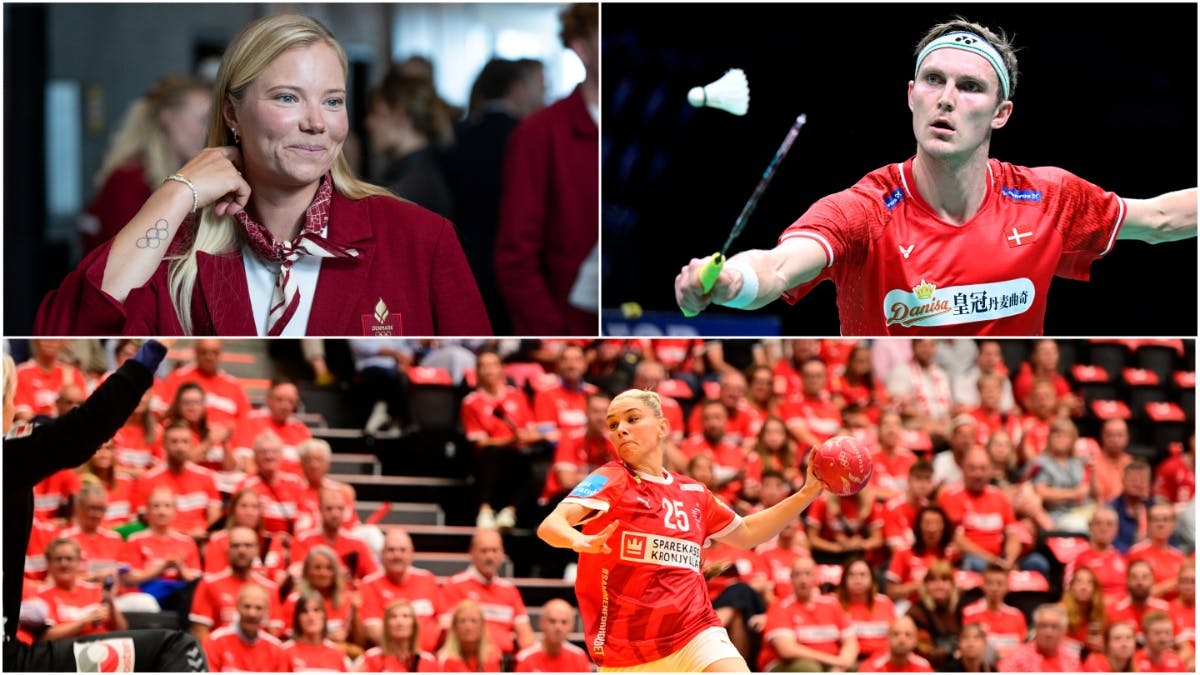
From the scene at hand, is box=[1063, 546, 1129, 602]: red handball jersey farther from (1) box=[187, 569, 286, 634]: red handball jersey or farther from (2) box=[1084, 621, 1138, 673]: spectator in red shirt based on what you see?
(1) box=[187, 569, 286, 634]: red handball jersey

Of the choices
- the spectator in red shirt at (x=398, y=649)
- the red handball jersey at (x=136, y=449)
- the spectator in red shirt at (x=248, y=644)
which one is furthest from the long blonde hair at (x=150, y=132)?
the spectator in red shirt at (x=398, y=649)

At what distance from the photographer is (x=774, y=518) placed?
7469 millimetres

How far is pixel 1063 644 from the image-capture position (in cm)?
1072

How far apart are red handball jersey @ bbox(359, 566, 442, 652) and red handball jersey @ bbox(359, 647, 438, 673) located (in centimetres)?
9

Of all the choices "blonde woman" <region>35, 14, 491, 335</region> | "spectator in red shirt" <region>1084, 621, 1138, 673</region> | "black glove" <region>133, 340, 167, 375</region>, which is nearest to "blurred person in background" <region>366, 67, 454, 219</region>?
"blonde woman" <region>35, 14, 491, 335</region>

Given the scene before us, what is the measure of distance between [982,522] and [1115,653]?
1.11 m

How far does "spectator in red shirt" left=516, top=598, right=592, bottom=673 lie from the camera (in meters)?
10.0

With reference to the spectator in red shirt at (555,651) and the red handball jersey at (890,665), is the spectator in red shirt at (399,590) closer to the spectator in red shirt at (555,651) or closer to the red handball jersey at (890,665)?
the spectator in red shirt at (555,651)

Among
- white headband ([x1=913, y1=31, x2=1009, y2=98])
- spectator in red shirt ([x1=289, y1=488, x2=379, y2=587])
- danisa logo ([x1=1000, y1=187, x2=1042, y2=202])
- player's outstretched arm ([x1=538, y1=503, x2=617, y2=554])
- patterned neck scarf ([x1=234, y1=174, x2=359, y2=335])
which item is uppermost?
white headband ([x1=913, y1=31, x2=1009, y2=98])

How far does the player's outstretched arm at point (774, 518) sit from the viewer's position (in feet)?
24.2

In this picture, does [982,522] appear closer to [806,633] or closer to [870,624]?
[870,624]

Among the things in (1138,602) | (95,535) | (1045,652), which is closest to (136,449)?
(95,535)

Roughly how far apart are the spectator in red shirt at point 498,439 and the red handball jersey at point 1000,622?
2709 mm

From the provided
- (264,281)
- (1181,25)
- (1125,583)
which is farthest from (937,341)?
(264,281)
